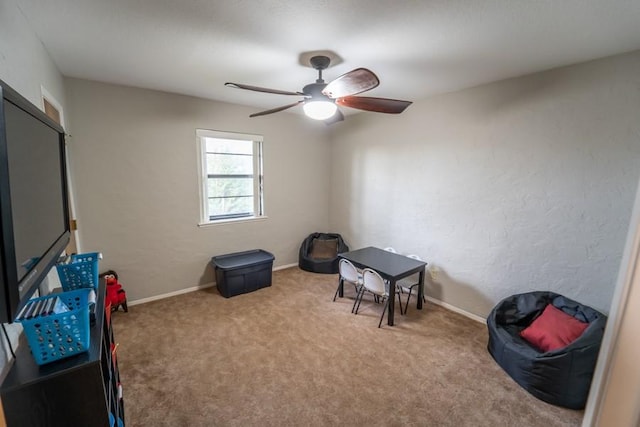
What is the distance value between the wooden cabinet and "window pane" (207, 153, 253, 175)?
280 centimetres

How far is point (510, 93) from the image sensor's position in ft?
8.50

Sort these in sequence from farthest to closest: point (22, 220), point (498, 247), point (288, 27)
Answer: point (498, 247) < point (288, 27) < point (22, 220)

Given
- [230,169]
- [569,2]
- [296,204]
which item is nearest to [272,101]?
[230,169]

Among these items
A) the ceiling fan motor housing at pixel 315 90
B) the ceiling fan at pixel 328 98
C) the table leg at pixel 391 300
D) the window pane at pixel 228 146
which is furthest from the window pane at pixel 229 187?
the table leg at pixel 391 300

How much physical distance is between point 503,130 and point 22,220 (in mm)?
3392

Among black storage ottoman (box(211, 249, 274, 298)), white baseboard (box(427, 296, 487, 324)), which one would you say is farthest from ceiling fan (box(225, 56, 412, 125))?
white baseboard (box(427, 296, 487, 324))

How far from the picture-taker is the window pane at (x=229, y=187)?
3.73 metres

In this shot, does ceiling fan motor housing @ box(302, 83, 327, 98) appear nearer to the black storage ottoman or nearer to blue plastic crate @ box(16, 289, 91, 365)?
blue plastic crate @ box(16, 289, 91, 365)

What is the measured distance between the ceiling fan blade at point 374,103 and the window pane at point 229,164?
81.2 inches

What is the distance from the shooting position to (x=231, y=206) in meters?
3.95

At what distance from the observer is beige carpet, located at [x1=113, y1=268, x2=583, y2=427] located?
1812 mm

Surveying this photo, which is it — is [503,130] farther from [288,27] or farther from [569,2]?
[288,27]

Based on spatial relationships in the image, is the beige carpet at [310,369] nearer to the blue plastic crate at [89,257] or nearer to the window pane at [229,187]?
the blue plastic crate at [89,257]

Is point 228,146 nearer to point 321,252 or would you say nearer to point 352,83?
point 321,252
